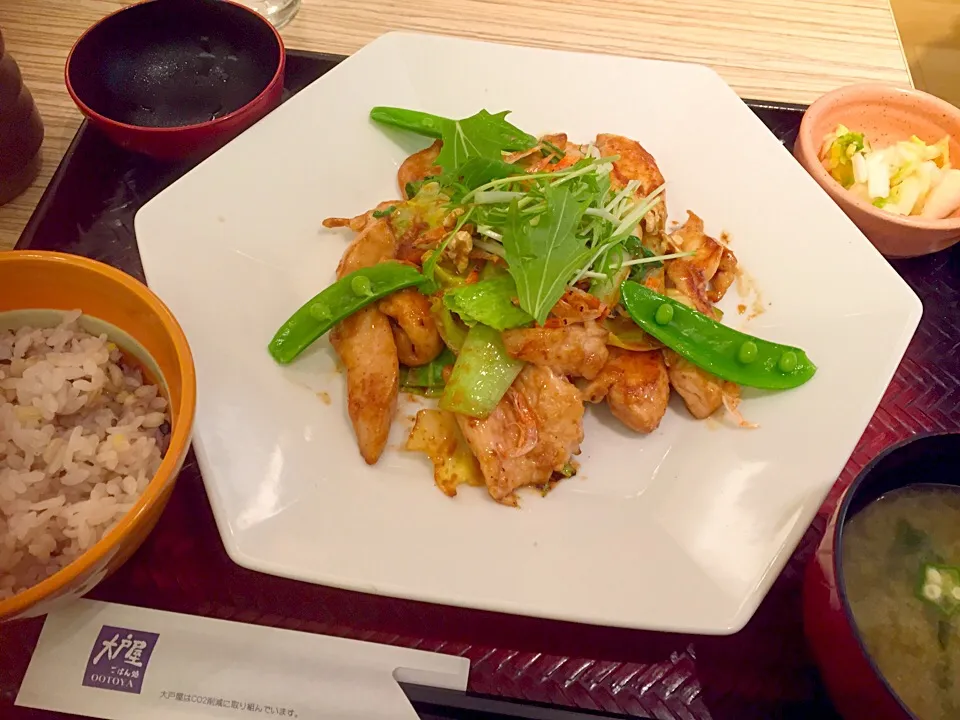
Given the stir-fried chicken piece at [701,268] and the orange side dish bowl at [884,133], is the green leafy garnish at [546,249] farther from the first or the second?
the orange side dish bowl at [884,133]

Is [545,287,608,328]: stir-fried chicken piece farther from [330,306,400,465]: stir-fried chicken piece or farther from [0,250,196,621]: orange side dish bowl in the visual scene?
[0,250,196,621]: orange side dish bowl

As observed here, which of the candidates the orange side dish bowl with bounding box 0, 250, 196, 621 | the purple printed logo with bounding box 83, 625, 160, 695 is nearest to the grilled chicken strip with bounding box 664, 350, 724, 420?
Result: the orange side dish bowl with bounding box 0, 250, 196, 621

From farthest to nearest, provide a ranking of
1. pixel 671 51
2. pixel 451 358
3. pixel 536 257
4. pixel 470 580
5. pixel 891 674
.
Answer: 1. pixel 671 51
2. pixel 451 358
3. pixel 536 257
4. pixel 470 580
5. pixel 891 674

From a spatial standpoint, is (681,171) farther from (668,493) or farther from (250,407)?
(250,407)

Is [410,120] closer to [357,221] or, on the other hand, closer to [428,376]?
[357,221]

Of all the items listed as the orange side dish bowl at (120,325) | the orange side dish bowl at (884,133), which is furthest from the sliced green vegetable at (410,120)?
the orange side dish bowl at (884,133)

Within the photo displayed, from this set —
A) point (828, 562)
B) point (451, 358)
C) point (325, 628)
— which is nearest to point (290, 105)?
point (451, 358)
